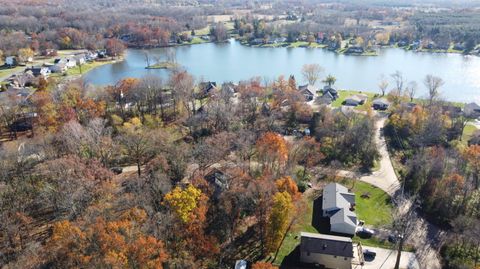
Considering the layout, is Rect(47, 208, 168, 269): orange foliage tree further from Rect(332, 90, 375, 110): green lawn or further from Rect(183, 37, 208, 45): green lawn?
Rect(183, 37, 208, 45): green lawn

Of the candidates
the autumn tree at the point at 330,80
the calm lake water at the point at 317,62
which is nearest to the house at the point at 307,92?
the autumn tree at the point at 330,80

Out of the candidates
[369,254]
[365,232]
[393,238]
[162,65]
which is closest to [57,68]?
[162,65]

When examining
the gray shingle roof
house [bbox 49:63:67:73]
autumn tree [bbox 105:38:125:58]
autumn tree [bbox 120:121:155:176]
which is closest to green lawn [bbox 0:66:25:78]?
→ house [bbox 49:63:67:73]

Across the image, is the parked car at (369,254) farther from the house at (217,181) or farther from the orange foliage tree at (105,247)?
the orange foliage tree at (105,247)

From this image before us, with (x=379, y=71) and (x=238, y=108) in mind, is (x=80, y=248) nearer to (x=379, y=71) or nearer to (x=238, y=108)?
(x=238, y=108)

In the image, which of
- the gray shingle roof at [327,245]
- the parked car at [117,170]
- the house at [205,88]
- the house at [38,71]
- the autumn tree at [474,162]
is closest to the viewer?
the gray shingle roof at [327,245]

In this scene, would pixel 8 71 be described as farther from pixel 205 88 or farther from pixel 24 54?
pixel 205 88

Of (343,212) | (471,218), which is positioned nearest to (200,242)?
(343,212)
